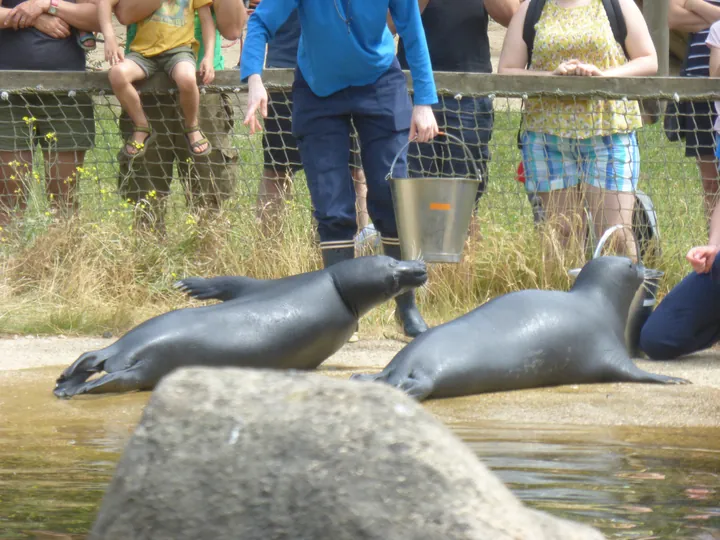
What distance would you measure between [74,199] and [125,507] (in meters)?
4.54

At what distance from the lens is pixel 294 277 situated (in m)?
5.09

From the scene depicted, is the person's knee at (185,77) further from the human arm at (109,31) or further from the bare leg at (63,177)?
the bare leg at (63,177)

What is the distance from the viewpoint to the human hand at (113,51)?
6.34 m

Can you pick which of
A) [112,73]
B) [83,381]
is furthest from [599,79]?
[83,381]

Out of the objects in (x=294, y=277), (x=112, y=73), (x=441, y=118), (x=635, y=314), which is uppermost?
(x=112, y=73)

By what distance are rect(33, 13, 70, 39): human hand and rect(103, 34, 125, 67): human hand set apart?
31cm

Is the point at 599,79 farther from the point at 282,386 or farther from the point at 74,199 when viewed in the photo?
the point at 282,386

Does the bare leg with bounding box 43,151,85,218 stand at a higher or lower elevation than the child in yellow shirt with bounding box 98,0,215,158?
lower

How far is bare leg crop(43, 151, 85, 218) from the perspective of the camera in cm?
652

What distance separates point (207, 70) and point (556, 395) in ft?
9.76

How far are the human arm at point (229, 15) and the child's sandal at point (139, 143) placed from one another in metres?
0.71

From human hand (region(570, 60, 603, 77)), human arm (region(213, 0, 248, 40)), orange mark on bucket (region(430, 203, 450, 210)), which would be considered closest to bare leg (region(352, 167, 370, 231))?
human arm (region(213, 0, 248, 40))

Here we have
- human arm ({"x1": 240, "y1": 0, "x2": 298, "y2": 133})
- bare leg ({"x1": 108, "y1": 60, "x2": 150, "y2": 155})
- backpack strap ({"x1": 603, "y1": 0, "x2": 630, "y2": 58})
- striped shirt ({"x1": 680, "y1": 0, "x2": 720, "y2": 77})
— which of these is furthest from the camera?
striped shirt ({"x1": 680, "y1": 0, "x2": 720, "y2": 77})

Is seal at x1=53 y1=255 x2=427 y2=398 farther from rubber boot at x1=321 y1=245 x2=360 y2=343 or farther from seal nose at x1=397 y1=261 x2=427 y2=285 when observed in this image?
rubber boot at x1=321 y1=245 x2=360 y2=343
